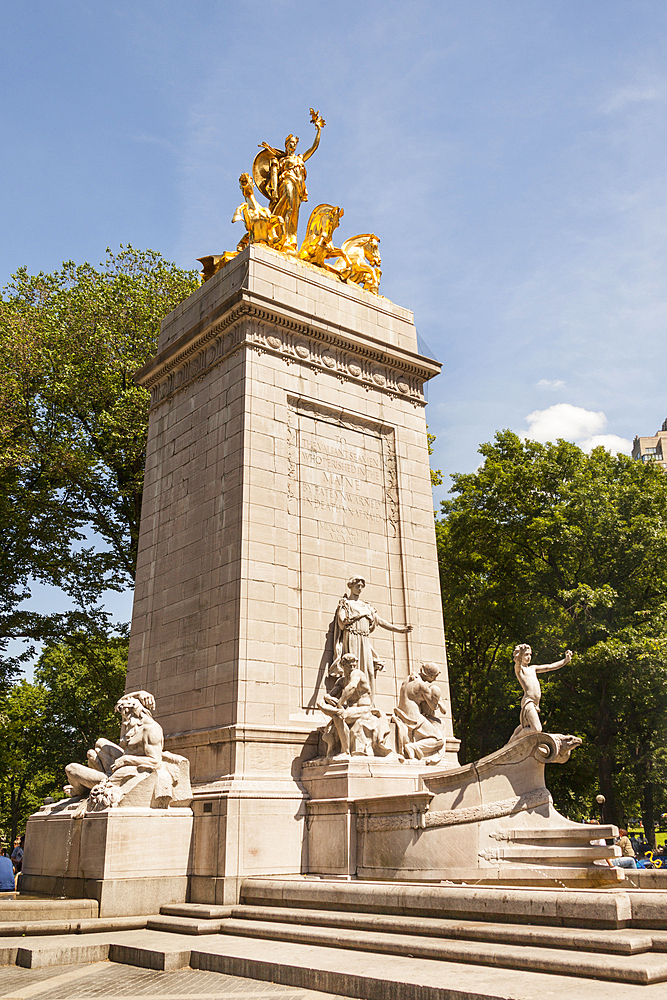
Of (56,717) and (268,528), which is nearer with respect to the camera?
(268,528)

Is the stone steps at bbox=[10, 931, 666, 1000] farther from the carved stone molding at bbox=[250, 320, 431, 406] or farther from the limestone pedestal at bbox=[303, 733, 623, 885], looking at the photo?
the carved stone molding at bbox=[250, 320, 431, 406]

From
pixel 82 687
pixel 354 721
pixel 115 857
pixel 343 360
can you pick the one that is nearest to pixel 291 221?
pixel 343 360

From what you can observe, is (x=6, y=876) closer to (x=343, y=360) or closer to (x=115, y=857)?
(x=115, y=857)

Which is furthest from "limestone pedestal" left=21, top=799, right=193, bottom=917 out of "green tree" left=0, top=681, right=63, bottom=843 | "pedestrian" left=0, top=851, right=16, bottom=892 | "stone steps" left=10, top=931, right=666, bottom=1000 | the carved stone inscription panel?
"green tree" left=0, top=681, right=63, bottom=843

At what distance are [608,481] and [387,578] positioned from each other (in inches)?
626

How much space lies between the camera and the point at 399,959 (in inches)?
314

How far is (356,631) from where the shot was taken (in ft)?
52.1

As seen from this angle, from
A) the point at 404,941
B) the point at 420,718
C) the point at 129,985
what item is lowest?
the point at 129,985

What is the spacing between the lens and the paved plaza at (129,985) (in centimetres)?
749

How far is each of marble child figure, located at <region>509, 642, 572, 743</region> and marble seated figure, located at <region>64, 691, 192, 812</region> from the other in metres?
5.70

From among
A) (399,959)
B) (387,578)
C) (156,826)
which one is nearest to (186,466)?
(387,578)

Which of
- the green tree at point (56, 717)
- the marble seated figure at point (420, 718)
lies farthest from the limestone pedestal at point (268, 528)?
the green tree at point (56, 717)

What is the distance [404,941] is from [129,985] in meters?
→ 2.77

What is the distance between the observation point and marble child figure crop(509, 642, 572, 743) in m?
12.3
